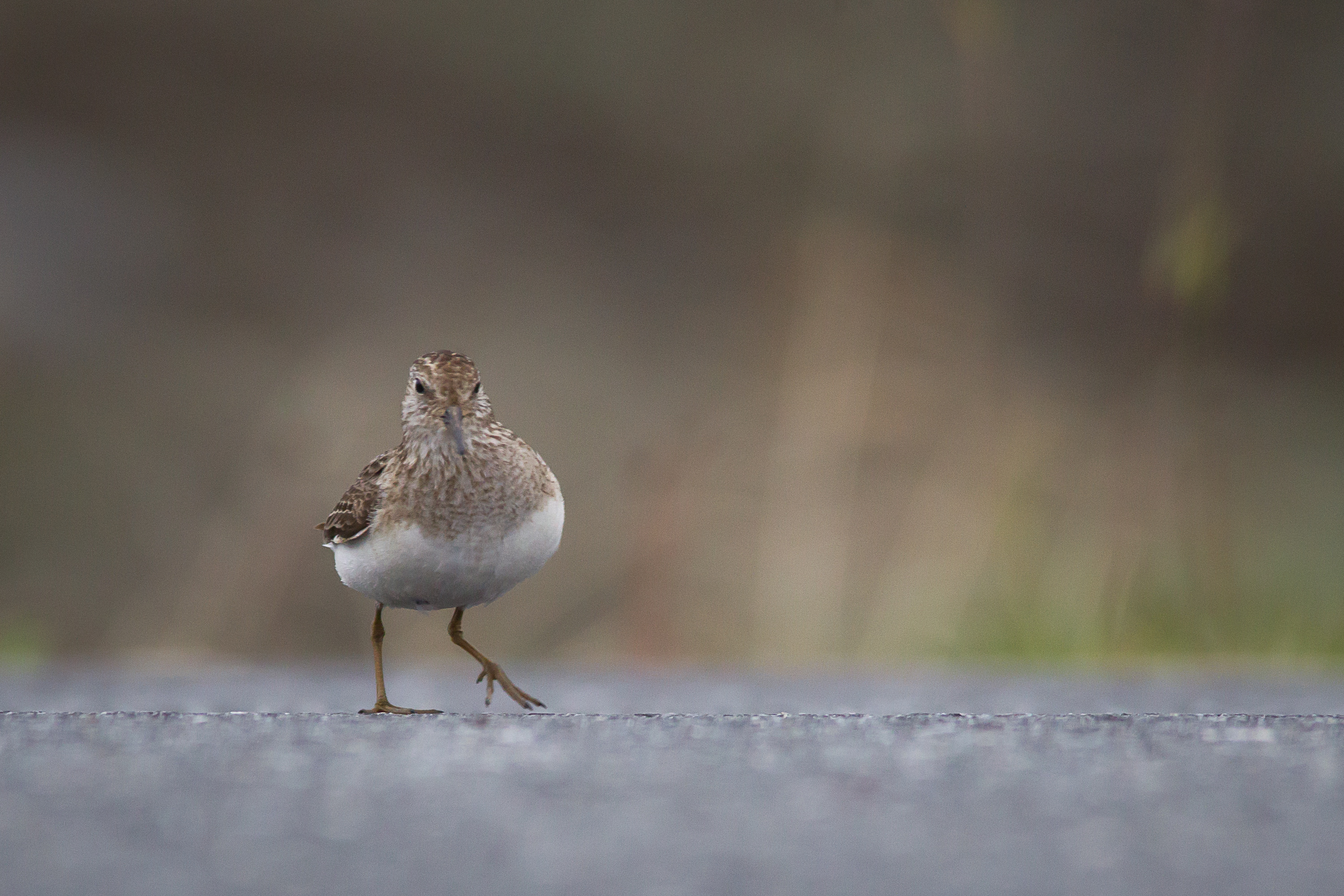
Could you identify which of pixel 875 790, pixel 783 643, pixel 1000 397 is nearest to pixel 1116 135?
pixel 1000 397

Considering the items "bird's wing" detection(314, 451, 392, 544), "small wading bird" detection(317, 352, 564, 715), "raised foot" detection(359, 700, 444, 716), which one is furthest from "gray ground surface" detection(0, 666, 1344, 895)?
"bird's wing" detection(314, 451, 392, 544)

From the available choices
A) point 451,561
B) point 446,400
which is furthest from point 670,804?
point 446,400

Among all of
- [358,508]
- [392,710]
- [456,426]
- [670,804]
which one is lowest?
[670,804]

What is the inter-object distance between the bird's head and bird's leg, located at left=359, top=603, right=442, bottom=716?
0.47m

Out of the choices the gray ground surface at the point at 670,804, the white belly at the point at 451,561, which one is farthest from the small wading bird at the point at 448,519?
the gray ground surface at the point at 670,804

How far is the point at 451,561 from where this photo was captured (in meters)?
3.53

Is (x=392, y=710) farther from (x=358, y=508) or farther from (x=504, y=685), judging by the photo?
(x=358, y=508)

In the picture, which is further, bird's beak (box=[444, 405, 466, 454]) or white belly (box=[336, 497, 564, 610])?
bird's beak (box=[444, 405, 466, 454])

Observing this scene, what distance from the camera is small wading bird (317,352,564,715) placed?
3.55m

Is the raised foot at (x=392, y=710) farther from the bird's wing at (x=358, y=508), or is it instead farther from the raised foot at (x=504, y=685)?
the bird's wing at (x=358, y=508)

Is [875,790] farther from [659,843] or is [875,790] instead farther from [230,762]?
[230,762]

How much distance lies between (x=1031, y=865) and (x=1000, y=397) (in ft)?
20.1

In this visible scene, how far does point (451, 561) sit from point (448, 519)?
95mm

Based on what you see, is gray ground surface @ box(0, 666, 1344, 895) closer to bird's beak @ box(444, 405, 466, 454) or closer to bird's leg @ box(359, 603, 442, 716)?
bird's leg @ box(359, 603, 442, 716)
